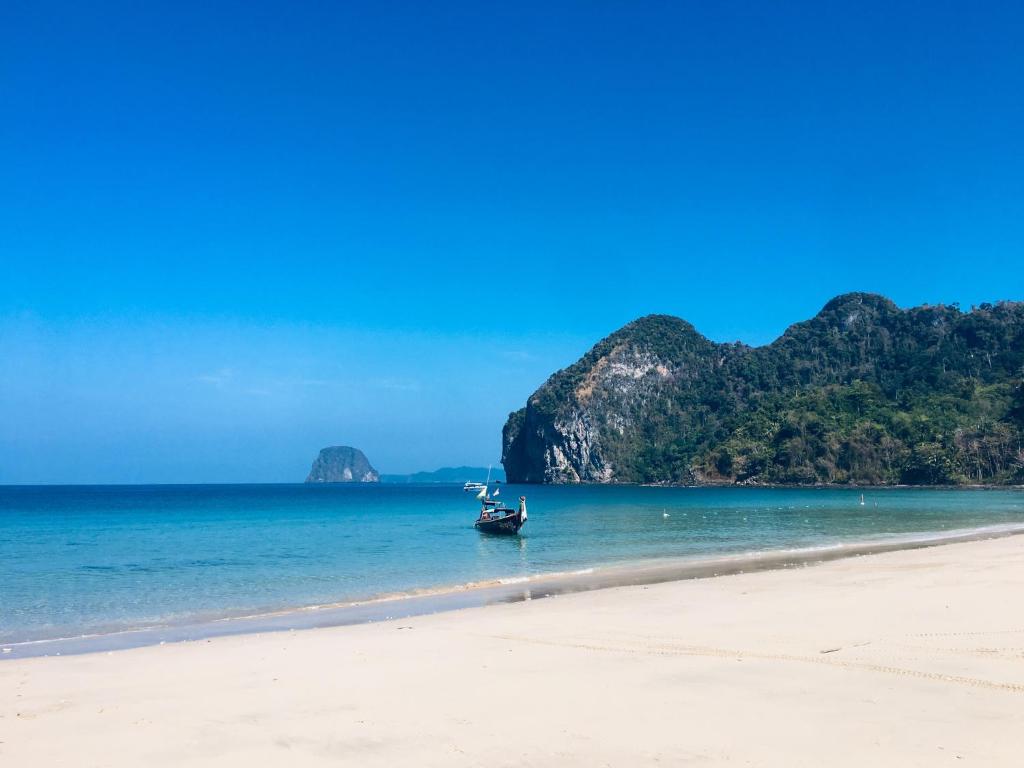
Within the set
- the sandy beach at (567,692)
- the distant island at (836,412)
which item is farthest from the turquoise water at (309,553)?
the distant island at (836,412)

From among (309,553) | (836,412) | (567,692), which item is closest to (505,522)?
(309,553)

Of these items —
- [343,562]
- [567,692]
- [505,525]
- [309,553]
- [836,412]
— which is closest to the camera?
[567,692]

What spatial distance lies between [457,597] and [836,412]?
137m

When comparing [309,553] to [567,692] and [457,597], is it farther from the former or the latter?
[567,692]

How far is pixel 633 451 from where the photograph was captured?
623ft

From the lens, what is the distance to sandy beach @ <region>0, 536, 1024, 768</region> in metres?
6.60

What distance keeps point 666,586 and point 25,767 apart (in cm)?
1519

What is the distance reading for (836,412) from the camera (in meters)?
140

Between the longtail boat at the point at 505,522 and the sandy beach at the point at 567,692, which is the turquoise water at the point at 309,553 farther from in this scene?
the sandy beach at the point at 567,692

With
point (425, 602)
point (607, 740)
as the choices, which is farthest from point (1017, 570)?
point (607, 740)

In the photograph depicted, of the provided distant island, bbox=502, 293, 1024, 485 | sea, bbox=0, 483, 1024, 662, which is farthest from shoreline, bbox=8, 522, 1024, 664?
distant island, bbox=502, 293, 1024, 485

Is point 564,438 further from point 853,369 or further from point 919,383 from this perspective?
point 919,383

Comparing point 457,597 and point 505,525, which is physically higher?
point 505,525

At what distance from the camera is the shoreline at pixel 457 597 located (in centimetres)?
1423
